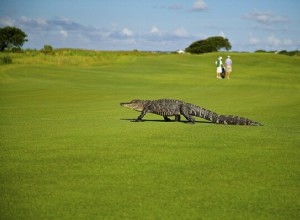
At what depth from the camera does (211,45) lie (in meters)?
139

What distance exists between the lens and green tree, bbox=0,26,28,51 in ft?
384

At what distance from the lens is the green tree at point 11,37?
11712 cm

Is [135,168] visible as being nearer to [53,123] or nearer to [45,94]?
[53,123]

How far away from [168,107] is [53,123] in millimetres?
3153

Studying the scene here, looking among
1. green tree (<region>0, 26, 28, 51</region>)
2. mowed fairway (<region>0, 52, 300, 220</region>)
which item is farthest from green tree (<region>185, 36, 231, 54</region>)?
mowed fairway (<region>0, 52, 300, 220</region>)

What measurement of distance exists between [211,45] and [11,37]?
53.3 meters

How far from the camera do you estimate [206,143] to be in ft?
33.6

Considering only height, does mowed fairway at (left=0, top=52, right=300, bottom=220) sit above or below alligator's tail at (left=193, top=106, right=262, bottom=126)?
below

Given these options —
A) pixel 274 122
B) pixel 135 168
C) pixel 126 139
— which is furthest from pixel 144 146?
pixel 274 122

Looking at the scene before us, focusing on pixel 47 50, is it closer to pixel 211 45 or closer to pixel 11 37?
pixel 11 37

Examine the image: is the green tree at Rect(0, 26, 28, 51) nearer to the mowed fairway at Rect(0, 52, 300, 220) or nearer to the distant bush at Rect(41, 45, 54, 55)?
the distant bush at Rect(41, 45, 54, 55)

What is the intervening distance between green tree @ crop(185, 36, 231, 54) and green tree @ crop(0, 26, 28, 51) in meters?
47.9

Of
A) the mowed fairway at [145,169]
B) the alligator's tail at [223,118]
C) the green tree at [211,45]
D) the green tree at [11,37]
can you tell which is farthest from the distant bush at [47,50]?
the alligator's tail at [223,118]

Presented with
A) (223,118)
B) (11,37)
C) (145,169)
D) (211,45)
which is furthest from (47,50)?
(145,169)
